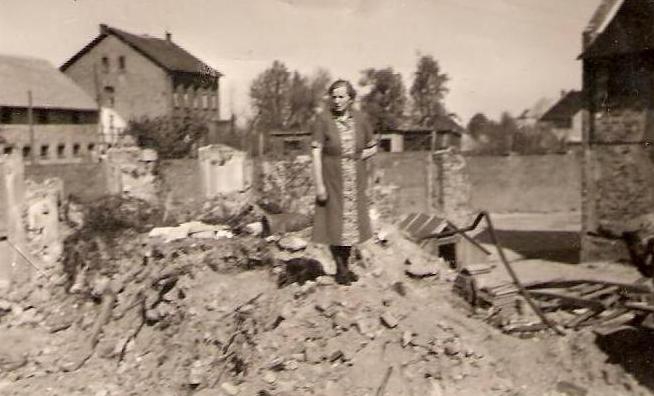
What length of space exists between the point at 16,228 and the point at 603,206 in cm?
1123

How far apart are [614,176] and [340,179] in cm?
936

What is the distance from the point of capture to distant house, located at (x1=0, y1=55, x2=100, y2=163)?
1000 inches

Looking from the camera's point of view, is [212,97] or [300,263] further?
[212,97]

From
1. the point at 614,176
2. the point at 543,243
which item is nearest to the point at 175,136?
the point at 543,243

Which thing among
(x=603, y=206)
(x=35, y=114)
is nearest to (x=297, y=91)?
(x=35, y=114)

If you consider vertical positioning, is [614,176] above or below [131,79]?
below

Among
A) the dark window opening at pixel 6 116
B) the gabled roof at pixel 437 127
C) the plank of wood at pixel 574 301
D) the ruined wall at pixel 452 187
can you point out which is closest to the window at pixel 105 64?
the dark window opening at pixel 6 116

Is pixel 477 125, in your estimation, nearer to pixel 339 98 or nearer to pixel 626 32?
pixel 626 32

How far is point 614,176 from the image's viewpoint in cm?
1360

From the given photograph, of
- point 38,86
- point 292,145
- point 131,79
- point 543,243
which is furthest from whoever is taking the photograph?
point 131,79

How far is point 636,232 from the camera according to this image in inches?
253

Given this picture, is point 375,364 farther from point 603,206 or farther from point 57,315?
point 603,206

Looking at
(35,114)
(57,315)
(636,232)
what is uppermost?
(35,114)

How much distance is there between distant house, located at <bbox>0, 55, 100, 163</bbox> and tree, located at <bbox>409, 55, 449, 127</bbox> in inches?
634
